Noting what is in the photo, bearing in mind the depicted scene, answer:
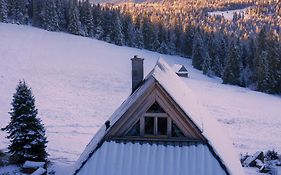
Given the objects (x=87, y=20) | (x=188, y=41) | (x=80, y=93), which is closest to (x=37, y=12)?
(x=87, y=20)

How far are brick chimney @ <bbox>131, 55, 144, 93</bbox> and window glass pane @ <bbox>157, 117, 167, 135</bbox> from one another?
2.81 meters

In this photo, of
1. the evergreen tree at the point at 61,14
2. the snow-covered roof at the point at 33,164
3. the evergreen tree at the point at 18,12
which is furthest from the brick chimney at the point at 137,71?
the evergreen tree at the point at 61,14

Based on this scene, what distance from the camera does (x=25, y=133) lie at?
22844 millimetres

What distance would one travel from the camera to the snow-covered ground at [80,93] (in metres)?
31.3

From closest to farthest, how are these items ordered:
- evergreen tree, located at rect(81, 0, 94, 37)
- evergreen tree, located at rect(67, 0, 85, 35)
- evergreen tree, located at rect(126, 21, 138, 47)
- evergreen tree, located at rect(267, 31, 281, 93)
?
evergreen tree, located at rect(267, 31, 281, 93) → evergreen tree, located at rect(67, 0, 85, 35) → evergreen tree, located at rect(81, 0, 94, 37) → evergreen tree, located at rect(126, 21, 138, 47)

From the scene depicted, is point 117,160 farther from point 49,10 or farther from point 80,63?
point 49,10

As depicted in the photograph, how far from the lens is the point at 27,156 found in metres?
22.4

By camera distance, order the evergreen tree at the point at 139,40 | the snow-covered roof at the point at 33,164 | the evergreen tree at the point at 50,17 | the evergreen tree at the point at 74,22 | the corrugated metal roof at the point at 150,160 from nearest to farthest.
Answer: the corrugated metal roof at the point at 150,160
the snow-covered roof at the point at 33,164
the evergreen tree at the point at 50,17
the evergreen tree at the point at 74,22
the evergreen tree at the point at 139,40

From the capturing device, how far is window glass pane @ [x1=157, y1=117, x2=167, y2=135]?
11.6 meters

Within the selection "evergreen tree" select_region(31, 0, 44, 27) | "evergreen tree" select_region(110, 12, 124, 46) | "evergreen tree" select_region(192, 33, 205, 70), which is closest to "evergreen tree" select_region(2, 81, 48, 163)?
"evergreen tree" select_region(192, 33, 205, 70)

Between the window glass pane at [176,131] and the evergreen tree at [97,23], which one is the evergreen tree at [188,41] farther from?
the window glass pane at [176,131]

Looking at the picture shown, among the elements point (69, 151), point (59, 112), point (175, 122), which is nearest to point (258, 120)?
point (59, 112)

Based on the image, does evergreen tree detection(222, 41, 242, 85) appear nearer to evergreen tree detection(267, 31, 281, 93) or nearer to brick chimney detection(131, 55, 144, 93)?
evergreen tree detection(267, 31, 281, 93)

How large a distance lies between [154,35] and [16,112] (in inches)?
Result: 3078
